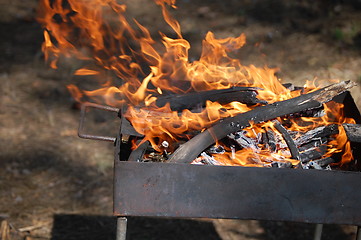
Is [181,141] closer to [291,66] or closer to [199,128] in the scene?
[199,128]

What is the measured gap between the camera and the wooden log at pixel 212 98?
2.98 metres

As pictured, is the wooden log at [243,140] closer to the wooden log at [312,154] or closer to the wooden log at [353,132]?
the wooden log at [312,154]

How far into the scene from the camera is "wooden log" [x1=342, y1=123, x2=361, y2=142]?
2660mm

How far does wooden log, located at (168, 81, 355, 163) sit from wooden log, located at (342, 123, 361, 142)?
0.62ft

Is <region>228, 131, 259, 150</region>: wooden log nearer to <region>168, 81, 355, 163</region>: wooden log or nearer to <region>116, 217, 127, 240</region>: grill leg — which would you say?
<region>168, 81, 355, 163</region>: wooden log

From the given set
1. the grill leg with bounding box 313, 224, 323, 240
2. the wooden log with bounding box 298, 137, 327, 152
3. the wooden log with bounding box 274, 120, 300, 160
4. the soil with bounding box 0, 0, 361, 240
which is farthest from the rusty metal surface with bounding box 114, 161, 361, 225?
the soil with bounding box 0, 0, 361, 240

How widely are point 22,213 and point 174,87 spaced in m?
1.79

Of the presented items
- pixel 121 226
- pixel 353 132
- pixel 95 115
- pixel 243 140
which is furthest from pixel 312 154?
pixel 95 115

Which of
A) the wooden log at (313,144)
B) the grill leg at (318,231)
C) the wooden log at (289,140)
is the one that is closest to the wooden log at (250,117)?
the wooden log at (289,140)

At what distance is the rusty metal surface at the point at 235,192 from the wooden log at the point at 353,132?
33 centimetres

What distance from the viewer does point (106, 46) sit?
22.7 feet

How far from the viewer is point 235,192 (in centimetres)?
241

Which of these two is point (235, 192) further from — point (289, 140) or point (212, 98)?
point (212, 98)

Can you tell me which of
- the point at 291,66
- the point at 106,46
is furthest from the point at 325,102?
the point at 106,46
